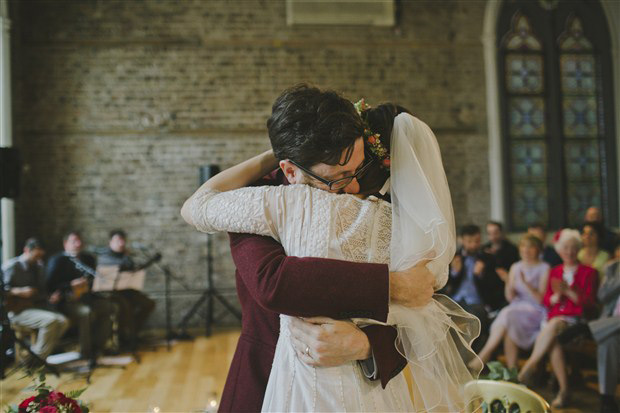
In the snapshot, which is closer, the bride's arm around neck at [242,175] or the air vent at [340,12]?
the bride's arm around neck at [242,175]

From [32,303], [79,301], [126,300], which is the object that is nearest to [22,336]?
[32,303]

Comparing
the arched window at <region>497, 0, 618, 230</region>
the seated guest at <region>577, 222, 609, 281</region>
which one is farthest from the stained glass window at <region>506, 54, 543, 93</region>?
the seated guest at <region>577, 222, 609, 281</region>

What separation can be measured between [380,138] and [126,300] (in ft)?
20.0

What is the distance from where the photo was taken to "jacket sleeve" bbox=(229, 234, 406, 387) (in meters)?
1.22

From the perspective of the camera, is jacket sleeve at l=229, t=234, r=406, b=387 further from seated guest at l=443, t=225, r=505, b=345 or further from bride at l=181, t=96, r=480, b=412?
seated guest at l=443, t=225, r=505, b=345

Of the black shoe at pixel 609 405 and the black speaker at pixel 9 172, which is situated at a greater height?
the black speaker at pixel 9 172

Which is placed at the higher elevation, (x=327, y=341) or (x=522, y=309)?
(x=327, y=341)

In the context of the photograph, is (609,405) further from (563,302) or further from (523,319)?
(523,319)

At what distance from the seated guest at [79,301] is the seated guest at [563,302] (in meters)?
4.66

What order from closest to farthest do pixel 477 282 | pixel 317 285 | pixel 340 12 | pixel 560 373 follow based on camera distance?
pixel 317 285, pixel 560 373, pixel 477 282, pixel 340 12

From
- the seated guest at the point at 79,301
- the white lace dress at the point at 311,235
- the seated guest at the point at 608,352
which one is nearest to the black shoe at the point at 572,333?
the seated guest at the point at 608,352

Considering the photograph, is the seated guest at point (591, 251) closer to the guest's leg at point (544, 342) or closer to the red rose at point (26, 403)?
the guest's leg at point (544, 342)

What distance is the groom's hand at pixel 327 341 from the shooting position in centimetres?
130

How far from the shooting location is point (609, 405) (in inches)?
155
